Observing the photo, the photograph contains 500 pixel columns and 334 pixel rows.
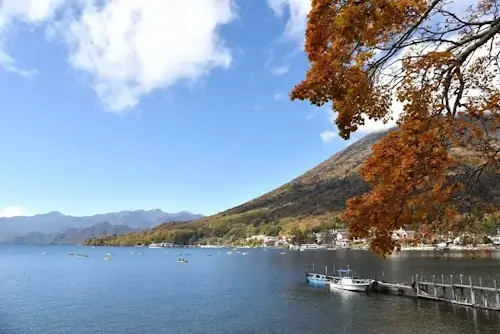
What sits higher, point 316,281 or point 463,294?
point 463,294

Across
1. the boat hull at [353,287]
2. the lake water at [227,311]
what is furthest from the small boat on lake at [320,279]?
the boat hull at [353,287]

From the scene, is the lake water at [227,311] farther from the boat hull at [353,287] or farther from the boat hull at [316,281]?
the boat hull at [316,281]

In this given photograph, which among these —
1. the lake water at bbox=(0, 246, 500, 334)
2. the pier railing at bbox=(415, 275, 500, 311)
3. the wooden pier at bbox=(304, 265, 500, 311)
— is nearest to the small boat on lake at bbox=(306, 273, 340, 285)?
the lake water at bbox=(0, 246, 500, 334)

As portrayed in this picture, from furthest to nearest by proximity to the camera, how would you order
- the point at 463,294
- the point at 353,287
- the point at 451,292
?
1. the point at 353,287
2. the point at 451,292
3. the point at 463,294

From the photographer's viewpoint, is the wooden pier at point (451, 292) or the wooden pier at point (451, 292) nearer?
the wooden pier at point (451, 292)

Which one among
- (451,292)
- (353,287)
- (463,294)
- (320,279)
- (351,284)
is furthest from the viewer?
(320,279)

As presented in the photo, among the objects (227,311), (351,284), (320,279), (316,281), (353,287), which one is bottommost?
(227,311)

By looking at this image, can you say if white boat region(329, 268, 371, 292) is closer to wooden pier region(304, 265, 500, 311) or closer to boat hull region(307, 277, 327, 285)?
wooden pier region(304, 265, 500, 311)

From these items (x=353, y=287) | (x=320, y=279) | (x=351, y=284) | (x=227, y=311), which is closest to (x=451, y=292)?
(x=353, y=287)

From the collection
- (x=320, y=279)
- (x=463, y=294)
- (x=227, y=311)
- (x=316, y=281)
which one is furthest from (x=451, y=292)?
(x=227, y=311)

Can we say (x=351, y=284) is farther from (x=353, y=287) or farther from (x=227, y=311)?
(x=227, y=311)

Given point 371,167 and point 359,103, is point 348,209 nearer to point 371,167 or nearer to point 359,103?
point 371,167

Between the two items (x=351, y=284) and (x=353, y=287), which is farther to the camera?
(x=351, y=284)

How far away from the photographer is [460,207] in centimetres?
923
